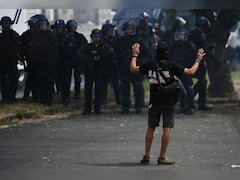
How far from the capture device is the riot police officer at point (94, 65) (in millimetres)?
15336

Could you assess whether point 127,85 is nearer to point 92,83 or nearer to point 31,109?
point 92,83

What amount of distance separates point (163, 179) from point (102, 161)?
1627mm

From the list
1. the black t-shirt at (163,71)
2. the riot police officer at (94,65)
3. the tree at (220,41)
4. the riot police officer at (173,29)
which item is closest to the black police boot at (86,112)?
the riot police officer at (94,65)

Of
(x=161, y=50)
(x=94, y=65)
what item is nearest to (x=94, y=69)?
(x=94, y=65)

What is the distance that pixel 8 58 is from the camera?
16531 mm

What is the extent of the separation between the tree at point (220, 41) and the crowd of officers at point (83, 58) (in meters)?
1.33

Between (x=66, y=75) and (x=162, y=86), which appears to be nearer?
(x=162, y=86)

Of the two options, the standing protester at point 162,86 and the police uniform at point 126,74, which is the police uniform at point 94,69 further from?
the standing protester at point 162,86

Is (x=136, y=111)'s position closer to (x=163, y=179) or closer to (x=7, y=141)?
(x=7, y=141)

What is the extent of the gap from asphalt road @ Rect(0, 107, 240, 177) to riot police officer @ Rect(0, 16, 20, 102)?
2.33m

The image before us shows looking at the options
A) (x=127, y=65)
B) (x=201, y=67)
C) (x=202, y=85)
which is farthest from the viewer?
(x=202, y=85)

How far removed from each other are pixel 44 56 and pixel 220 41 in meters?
4.80

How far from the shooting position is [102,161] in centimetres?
916

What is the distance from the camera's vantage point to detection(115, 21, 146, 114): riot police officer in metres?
15.6
